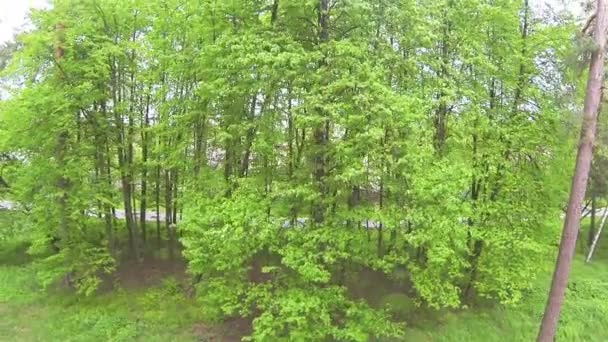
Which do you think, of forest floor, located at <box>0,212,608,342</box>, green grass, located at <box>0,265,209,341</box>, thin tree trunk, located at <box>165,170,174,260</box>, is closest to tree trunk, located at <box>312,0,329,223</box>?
forest floor, located at <box>0,212,608,342</box>

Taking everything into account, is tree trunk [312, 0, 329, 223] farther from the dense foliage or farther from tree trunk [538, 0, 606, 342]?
tree trunk [538, 0, 606, 342]

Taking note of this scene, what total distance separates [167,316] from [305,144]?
18.9ft

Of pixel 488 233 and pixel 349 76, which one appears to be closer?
pixel 349 76

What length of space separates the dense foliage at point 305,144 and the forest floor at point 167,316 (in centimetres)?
68

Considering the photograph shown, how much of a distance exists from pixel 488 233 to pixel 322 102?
195 inches

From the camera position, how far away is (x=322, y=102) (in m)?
10.7

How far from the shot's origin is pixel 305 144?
40.7 ft

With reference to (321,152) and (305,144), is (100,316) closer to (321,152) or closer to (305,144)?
(305,144)

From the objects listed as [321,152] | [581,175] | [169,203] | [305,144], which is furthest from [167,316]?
[581,175]

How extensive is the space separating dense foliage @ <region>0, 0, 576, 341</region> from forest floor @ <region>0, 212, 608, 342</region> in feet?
2.23

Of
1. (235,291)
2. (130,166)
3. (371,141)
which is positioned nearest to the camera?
(371,141)

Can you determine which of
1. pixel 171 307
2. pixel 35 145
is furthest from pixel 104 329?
pixel 35 145

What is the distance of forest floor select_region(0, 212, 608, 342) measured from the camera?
531 inches

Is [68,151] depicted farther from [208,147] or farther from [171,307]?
[171,307]
